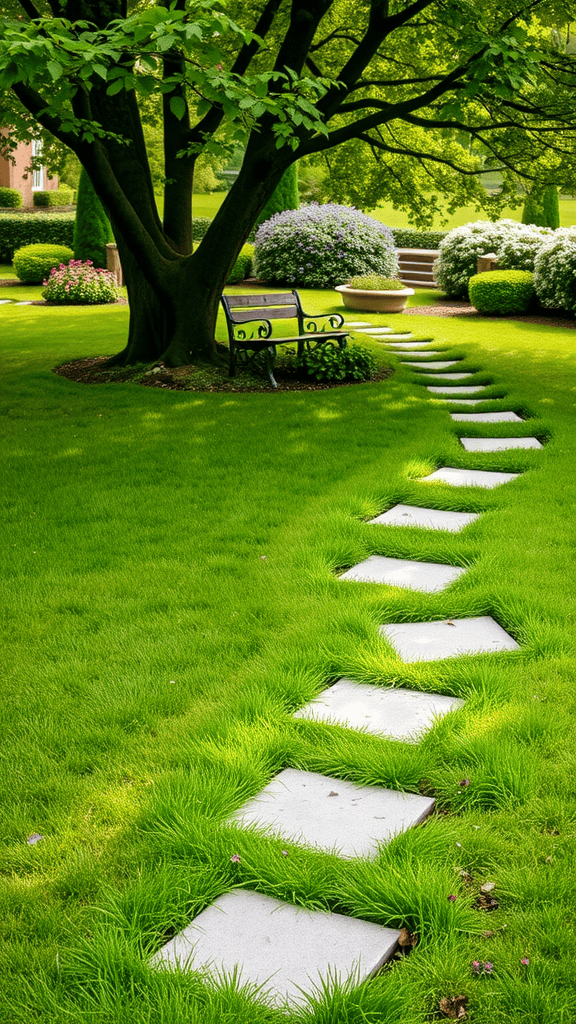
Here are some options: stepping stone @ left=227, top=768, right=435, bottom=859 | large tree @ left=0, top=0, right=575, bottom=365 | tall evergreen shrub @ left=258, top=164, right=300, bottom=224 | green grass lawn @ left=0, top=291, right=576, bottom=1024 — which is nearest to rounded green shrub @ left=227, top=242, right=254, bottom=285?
tall evergreen shrub @ left=258, top=164, right=300, bottom=224

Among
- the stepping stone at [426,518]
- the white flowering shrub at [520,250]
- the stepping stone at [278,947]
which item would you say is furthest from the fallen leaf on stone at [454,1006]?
the white flowering shrub at [520,250]

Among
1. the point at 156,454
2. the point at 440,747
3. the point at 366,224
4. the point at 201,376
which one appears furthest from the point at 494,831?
the point at 366,224

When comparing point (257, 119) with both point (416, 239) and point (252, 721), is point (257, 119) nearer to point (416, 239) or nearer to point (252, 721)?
point (252, 721)

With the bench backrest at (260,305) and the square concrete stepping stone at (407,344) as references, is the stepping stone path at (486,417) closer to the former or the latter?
the bench backrest at (260,305)

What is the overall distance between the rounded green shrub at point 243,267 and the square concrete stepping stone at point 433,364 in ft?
36.4

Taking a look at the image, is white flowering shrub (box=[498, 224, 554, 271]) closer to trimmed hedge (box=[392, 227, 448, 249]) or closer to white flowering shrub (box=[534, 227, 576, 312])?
white flowering shrub (box=[534, 227, 576, 312])

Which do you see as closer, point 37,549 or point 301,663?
point 301,663

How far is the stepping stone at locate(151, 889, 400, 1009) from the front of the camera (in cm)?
176

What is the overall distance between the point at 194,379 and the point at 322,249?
11.5m

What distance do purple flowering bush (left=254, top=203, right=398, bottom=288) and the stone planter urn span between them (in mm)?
3031

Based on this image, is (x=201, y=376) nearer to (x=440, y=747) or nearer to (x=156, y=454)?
(x=156, y=454)

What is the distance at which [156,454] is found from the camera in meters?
6.46

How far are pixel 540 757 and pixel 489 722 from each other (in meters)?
0.22

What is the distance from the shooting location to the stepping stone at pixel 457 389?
8656 mm
